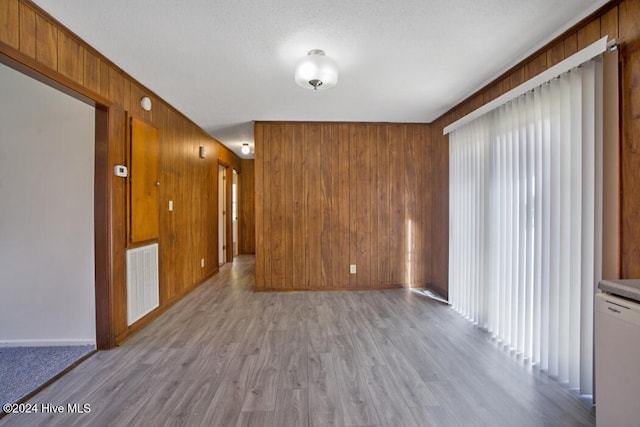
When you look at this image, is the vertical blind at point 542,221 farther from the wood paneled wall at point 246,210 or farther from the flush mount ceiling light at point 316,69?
the wood paneled wall at point 246,210

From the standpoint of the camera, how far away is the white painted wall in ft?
8.13

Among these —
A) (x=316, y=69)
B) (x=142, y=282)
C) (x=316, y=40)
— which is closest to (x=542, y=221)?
(x=316, y=69)

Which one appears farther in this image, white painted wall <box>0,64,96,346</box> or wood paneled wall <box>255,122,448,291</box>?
wood paneled wall <box>255,122,448,291</box>

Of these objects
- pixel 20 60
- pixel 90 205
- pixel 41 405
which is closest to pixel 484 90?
pixel 20 60

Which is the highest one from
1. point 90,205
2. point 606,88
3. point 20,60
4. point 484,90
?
point 484,90

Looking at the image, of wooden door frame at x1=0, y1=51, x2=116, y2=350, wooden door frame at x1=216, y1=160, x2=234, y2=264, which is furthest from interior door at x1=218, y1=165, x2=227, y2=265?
wooden door frame at x1=0, y1=51, x2=116, y2=350

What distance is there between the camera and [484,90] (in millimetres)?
2764

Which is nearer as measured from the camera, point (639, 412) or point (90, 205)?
point (639, 412)

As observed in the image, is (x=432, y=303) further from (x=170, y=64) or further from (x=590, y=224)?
(x=170, y=64)

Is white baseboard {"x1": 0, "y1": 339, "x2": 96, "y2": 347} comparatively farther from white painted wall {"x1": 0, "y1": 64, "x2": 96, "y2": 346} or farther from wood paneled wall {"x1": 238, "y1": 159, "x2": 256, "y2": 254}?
wood paneled wall {"x1": 238, "y1": 159, "x2": 256, "y2": 254}

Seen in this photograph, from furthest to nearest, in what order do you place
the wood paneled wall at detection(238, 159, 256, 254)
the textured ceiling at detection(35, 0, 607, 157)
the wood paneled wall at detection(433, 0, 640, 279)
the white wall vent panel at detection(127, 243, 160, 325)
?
the wood paneled wall at detection(238, 159, 256, 254) → the white wall vent panel at detection(127, 243, 160, 325) → the textured ceiling at detection(35, 0, 607, 157) → the wood paneled wall at detection(433, 0, 640, 279)

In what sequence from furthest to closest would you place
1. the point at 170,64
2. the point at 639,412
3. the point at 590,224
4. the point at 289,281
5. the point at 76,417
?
1. the point at 289,281
2. the point at 170,64
3. the point at 590,224
4. the point at 76,417
5. the point at 639,412

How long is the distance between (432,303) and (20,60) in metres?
4.22

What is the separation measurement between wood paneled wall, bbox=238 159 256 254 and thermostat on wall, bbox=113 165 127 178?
4.79 meters
